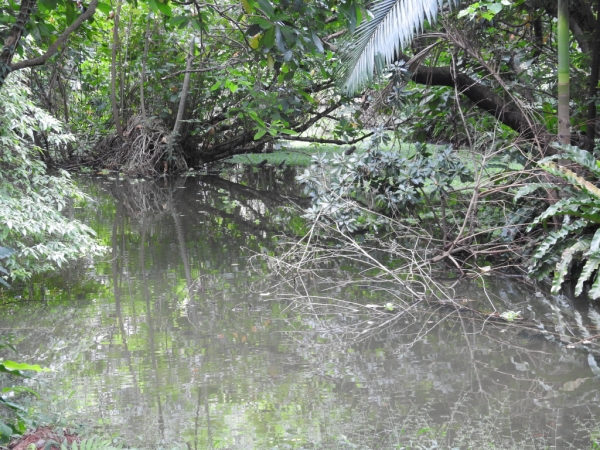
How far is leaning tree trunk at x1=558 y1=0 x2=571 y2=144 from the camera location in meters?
6.20

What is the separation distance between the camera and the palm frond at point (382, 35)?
19.8ft

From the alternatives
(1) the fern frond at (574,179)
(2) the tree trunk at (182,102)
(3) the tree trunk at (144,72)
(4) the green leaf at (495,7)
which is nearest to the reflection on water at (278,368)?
(1) the fern frond at (574,179)

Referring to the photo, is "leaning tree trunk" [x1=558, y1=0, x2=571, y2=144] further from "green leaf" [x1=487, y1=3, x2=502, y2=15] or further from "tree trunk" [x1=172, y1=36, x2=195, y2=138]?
"tree trunk" [x1=172, y1=36, x2=195, y2=138]

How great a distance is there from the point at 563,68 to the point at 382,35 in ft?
5.70

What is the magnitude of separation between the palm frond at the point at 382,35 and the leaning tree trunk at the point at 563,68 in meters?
1.10

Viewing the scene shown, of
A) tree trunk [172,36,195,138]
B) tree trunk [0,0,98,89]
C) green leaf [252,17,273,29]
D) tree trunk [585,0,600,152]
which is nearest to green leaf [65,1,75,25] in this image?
tree trunk [0,0,98,89]

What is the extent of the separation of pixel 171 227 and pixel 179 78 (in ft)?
24.6

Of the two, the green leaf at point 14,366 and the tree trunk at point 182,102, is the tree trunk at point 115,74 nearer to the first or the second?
the tree trunk at point 182,102

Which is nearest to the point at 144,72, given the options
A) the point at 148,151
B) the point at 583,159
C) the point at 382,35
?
the point at 148,151

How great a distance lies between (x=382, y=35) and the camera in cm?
631

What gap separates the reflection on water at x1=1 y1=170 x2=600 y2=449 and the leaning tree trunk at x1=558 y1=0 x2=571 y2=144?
1.56 meters

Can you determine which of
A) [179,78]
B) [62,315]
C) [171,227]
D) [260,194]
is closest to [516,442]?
[62,315]

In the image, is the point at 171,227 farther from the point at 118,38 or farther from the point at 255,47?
the point at 118,38

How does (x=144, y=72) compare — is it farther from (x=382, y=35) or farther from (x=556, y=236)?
(x=556, y=236)
